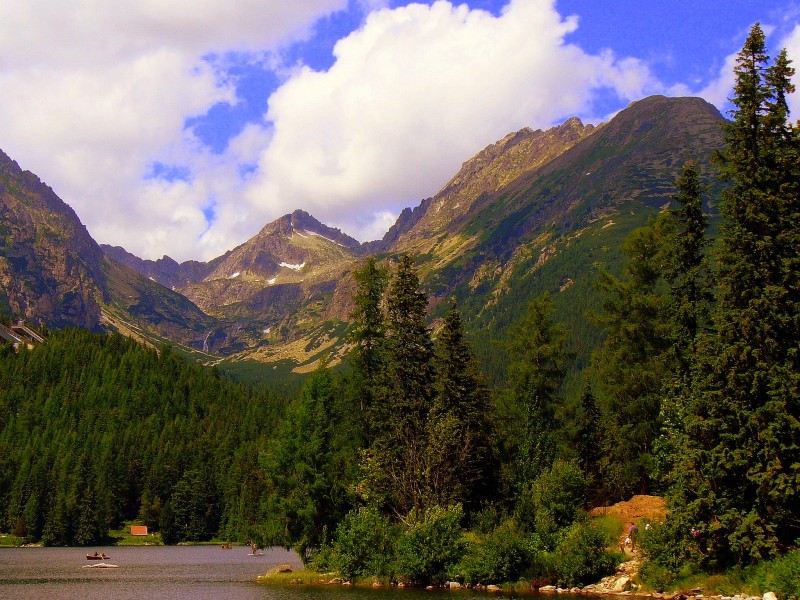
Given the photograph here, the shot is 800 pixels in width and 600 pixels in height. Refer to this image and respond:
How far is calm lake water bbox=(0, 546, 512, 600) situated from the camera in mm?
59031

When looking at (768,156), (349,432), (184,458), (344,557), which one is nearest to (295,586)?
(344,557)

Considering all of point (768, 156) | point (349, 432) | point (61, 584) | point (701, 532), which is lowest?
point (61, 584)

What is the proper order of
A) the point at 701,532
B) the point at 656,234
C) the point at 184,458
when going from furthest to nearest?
the point at 184,458 < the point at 656,234 < the point at 701,532

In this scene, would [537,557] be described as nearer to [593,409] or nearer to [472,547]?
[472,547]

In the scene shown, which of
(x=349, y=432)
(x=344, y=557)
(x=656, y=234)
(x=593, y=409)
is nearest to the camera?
(x=344, y=557)

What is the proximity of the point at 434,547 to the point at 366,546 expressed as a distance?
6935 millimetres

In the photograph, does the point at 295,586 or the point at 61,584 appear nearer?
the point at 295,586

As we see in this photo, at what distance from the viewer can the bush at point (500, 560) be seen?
2285 inches

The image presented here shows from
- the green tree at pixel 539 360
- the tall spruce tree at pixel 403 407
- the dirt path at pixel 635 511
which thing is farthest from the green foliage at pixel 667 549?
the tall spruce tree at pixel 403 407

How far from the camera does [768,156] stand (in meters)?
45.9

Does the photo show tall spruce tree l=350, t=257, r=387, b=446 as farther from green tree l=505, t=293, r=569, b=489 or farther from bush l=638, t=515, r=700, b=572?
bush l=638, t=515, r=700, b=572

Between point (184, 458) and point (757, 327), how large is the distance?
170543mm

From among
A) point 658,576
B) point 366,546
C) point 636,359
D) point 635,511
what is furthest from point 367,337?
point 658,576

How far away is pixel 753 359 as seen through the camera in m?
43.7
